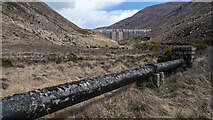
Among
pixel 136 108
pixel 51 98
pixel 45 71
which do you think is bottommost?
pixel 45 71

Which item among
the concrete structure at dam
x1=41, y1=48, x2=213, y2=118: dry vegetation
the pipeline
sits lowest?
x1=41, y1=48, x2=213, y2=118: dry vegetation

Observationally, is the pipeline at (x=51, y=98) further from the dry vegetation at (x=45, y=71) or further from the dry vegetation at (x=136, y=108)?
the dry vegetation at (x=45, y=71)

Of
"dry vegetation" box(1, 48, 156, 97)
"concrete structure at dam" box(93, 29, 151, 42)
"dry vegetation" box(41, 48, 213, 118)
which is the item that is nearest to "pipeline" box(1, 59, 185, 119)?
"dry vegetation" box(41, 48, 213, 118)

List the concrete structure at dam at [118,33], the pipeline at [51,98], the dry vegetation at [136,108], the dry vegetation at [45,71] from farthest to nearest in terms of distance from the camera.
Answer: the concrete structure at dam at [118,33], the dry vegetation at [45,71], the dry vegetation at [136,108], the pipeline at [51,98]

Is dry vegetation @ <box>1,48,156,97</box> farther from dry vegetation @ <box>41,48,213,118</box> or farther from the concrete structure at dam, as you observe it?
the concrete structure at dam

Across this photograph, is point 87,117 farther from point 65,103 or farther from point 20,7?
point 20,7

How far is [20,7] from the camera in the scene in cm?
4719

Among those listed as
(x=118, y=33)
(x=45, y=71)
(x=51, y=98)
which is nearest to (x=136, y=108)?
(x=51, y=98)

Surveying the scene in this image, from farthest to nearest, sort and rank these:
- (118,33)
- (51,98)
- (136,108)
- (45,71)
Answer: (118,33) → (45,71) → (136,108) → (51,98)

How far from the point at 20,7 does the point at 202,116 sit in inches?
2249

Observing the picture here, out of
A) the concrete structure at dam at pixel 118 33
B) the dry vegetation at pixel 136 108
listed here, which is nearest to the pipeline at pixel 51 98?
the dry vegetation at pixel 136 108

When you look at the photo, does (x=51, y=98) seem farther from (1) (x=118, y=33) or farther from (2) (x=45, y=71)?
(1) (x=118, y=33)

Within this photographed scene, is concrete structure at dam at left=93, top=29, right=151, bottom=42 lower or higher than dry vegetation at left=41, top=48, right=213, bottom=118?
higher

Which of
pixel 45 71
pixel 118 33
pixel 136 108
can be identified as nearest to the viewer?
pixel 136 108
